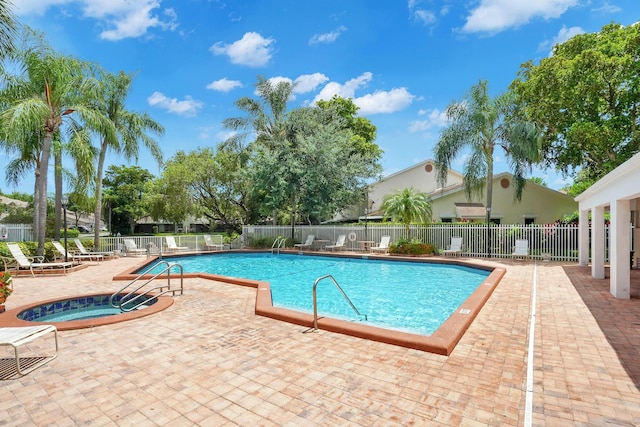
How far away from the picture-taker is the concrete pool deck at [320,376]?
318 centimetres

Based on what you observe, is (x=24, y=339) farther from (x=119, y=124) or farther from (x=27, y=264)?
(x=119, y=124)

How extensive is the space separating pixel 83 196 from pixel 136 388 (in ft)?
59.6

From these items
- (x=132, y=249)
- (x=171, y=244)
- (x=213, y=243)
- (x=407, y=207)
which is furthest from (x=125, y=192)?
(x=407, y=207)

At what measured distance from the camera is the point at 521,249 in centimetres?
1561

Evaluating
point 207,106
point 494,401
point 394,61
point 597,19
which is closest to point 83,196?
point 207,106

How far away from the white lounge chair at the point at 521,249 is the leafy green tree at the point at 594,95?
18.5 feet

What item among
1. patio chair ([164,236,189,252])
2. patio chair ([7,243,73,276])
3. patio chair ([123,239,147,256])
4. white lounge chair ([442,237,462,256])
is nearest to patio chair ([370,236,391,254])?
white lounge chair ([442,237,462,256])

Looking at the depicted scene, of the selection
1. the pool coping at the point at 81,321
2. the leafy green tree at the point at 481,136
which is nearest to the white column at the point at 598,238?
the leafy green tree at the point at 481,136

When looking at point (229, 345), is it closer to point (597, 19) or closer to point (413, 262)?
point (413, 262)

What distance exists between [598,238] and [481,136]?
9993 millimetres

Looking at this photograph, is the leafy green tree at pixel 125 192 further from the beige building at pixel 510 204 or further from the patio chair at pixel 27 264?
the beige building at pixel 510 204

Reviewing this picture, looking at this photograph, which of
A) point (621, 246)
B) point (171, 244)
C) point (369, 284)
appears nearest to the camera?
point (621, 246)

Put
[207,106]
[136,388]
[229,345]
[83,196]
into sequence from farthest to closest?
1. [207,106]
2. [83,196]
3. [229,345]
4. [136,388]

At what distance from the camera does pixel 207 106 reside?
2802 cm
